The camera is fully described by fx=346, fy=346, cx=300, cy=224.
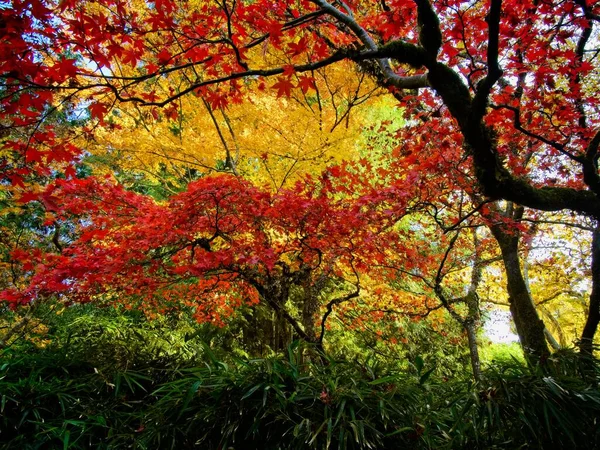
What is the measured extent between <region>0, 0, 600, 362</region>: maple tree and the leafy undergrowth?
0.72 meters

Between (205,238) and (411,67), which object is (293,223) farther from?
(411,67)

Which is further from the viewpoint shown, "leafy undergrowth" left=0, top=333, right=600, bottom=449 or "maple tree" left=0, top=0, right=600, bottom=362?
"maple tree" left=0, top=0, right=600, bottom=362

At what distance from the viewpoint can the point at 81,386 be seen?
10.5 ft

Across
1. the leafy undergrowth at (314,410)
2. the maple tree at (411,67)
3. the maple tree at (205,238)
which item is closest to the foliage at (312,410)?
the leafy undergrowth at (314,410)

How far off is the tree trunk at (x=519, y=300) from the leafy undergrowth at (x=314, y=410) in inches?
127

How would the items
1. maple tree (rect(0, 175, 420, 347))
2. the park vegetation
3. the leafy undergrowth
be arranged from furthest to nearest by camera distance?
maple tree (rect(0, 175, 420, 347)) → the park vegetation → the leafy undergrowth

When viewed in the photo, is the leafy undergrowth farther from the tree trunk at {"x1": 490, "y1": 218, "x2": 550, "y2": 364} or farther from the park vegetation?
the tree trunk at {"x1": 490, "y1": 218, "x2": 550, "y2": 364}

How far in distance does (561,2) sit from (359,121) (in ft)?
10.4

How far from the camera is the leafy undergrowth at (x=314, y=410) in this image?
6.81ft

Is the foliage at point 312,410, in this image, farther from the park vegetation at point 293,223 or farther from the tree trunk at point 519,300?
the tree trunk at point 519,300

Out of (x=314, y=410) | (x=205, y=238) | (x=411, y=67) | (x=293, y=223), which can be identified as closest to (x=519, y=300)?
(x=293, y=223)

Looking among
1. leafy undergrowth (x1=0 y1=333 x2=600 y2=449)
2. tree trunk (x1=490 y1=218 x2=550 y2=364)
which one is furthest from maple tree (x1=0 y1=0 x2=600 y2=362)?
leafy undergrowth (x1=0 y1=333 x2=600 y2=449)

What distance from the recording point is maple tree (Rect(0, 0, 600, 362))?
9.06 feet

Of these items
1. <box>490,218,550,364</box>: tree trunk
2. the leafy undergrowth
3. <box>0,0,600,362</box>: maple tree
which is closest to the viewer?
the leafy undergrowth
